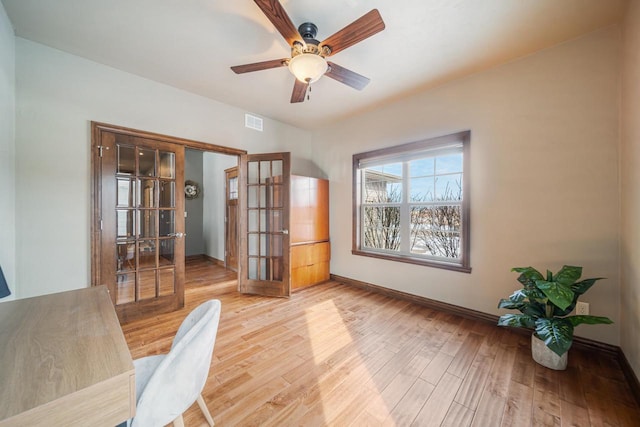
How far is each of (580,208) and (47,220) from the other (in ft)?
16.3

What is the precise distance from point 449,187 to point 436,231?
1.92 feet

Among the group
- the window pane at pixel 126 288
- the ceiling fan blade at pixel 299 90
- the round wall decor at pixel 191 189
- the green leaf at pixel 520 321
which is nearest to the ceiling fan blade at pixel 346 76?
the ceiling fan blade at pixel 299 90

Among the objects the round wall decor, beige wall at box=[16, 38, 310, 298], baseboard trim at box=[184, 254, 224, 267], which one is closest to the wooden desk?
beige wall at box=[16, 38, 310, 298]

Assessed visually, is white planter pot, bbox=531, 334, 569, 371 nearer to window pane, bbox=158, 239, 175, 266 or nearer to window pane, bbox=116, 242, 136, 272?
window pane, bbox=158, 239, 175, 266

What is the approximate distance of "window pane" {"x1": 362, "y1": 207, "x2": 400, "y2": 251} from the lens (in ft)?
11.5

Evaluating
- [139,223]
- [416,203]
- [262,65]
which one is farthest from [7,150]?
[416,203]

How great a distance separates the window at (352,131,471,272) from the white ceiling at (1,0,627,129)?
898mm

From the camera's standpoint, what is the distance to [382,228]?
367 centimetres

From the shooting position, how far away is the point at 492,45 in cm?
220

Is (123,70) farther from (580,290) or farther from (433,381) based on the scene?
(580,290)

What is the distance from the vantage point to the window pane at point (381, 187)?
3447 millimetres

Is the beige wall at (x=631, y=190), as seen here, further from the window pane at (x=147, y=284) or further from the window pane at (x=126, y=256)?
the window pane at (x=126, y=256)

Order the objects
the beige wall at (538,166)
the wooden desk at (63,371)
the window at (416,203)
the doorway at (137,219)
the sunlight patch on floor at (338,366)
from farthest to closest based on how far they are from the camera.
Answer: the window at (416,203)
the doorway at (137,219)
the beige wall at (538,166)
the sunlight patch on floor at (338,366)
the wooden desk at (63,371)

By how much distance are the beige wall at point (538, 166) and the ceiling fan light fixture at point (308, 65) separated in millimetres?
1802
